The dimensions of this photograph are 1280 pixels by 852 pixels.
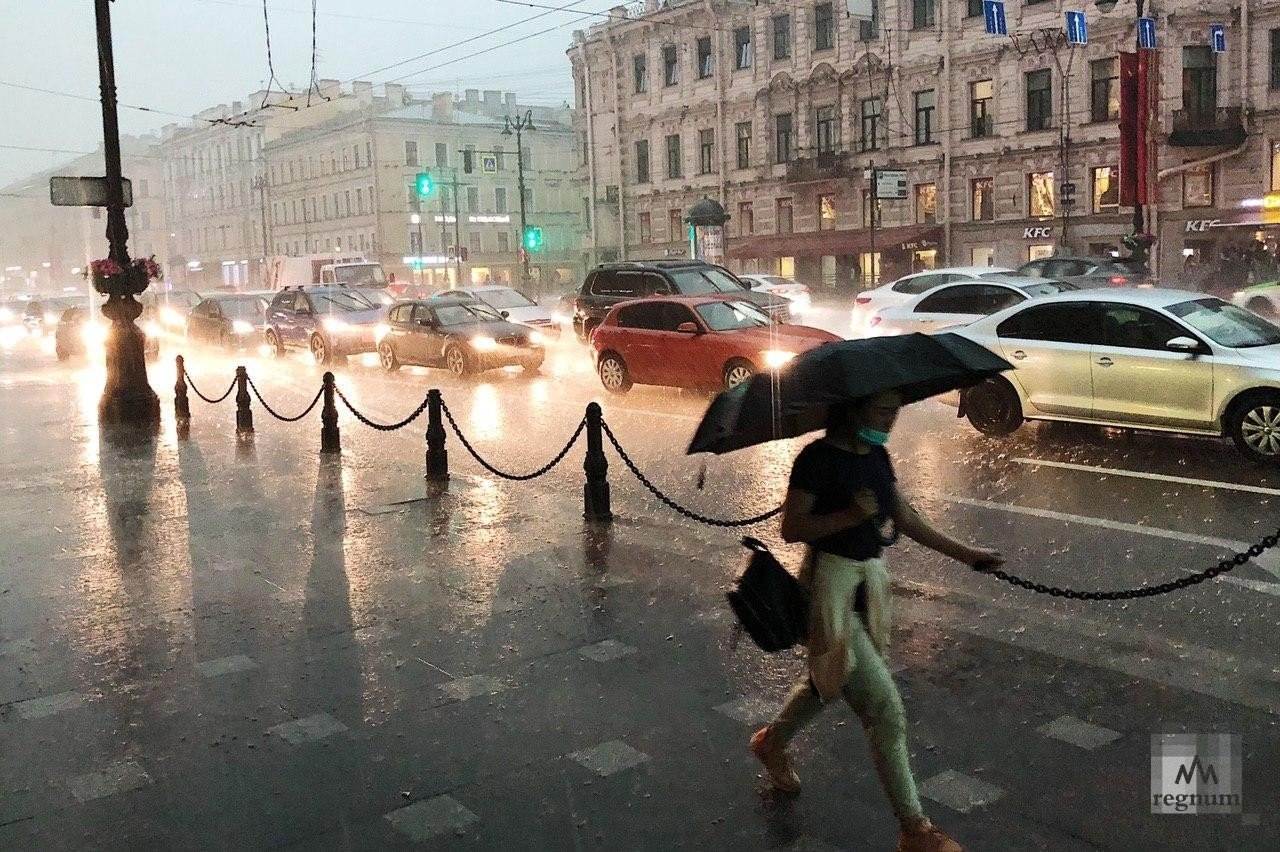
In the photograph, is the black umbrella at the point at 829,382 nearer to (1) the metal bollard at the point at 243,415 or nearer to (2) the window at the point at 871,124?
(1) the metal bollard at the point at 243,415

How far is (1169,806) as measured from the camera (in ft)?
14.9

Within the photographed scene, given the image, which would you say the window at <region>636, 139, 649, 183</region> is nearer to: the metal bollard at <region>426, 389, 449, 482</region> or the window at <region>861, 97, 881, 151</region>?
the window at <region>861, 97, 881, 151</region>

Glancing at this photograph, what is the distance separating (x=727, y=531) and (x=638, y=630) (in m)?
2.63

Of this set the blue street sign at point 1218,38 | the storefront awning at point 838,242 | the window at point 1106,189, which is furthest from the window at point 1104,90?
the storefront awning at point 838,242

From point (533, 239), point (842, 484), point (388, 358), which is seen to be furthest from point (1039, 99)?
point (842, 484)

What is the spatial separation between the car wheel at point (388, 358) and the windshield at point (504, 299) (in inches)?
204

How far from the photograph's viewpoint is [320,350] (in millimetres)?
26984

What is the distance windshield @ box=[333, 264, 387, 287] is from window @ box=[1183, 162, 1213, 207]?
26352 millimetres

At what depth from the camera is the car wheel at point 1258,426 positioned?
10586mm

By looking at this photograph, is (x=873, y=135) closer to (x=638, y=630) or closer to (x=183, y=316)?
(x=183, y=316)

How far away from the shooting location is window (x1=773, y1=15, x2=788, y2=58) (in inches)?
2044

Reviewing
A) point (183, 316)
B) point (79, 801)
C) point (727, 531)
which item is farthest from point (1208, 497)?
point (183, 316)

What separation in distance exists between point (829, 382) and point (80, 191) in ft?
49.2

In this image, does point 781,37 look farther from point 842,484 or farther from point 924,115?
point 842,484
